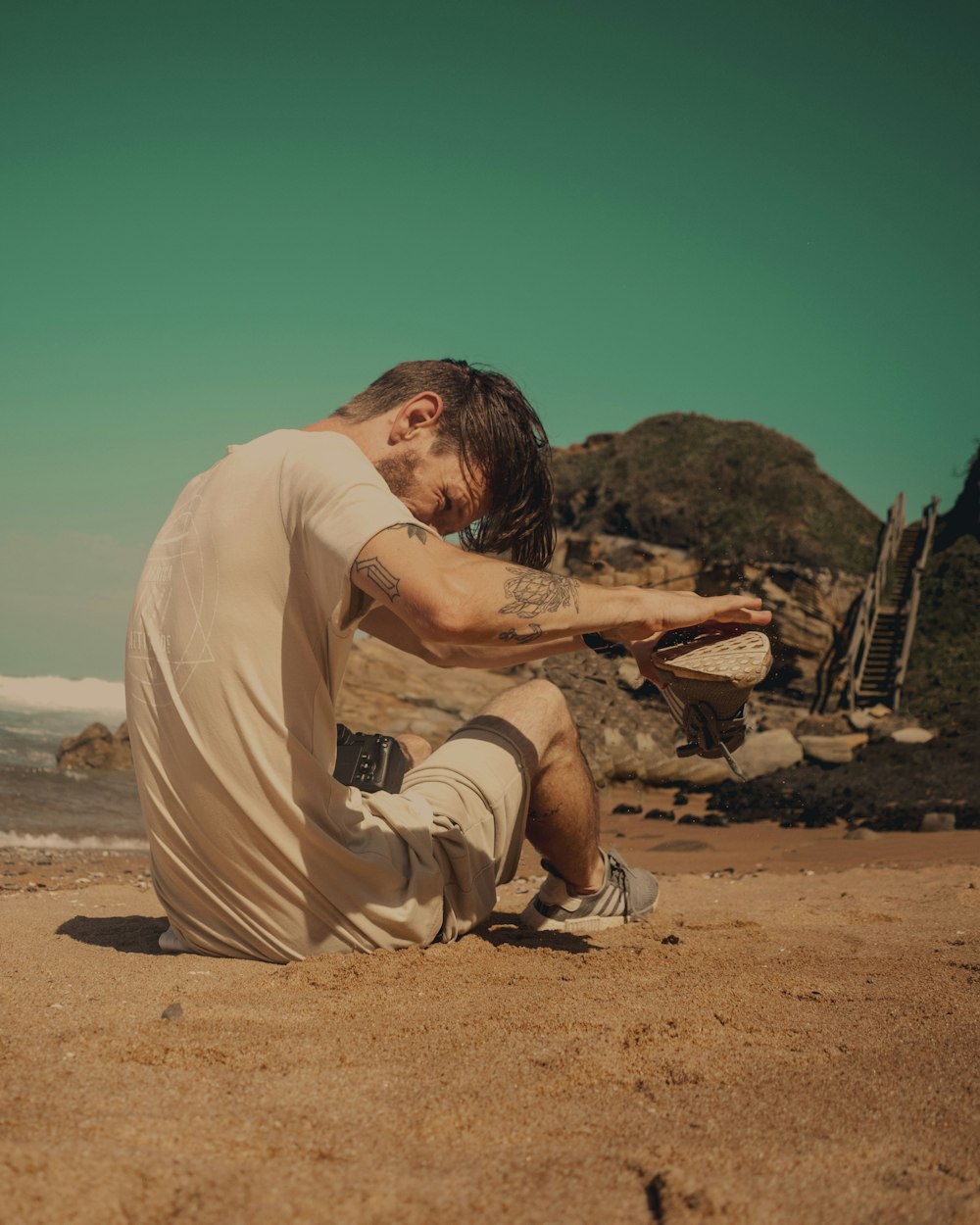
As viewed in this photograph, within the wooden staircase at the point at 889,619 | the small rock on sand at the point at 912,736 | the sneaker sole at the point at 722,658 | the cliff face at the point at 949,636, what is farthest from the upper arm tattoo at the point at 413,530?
the wooden staircase at the point at 889,619

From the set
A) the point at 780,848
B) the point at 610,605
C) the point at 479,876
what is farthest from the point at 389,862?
the point at 780,848

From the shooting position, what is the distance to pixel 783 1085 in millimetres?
1771

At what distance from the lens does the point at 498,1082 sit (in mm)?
1750

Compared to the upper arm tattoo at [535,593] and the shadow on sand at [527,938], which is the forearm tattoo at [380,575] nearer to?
the upper arm tattoo at [535,593]

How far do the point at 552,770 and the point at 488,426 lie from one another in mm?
1077

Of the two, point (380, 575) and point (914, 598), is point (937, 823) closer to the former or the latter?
point (380, 575)

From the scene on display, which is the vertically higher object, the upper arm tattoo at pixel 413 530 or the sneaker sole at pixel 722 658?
the upper arm tattoo at pixel 413 530

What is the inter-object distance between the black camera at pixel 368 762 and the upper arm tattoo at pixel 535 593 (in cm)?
81

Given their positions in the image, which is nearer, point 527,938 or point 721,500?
point 527,938

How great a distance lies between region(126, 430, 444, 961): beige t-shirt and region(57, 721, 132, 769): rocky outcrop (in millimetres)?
11008

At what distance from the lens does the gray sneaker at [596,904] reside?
3314 mm

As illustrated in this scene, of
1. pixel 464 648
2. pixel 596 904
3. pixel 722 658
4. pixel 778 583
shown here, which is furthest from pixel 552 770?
pixel 778 583

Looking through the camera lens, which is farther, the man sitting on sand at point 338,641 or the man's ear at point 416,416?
the man's ear at point 416,416

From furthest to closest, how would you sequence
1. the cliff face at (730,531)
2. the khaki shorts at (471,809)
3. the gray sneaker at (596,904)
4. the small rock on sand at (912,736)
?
the cliff face at (730,531) → the small rock on sand at (912,736) → the gray sneaker at (596,904) → the khaki shorts at (471,809)
